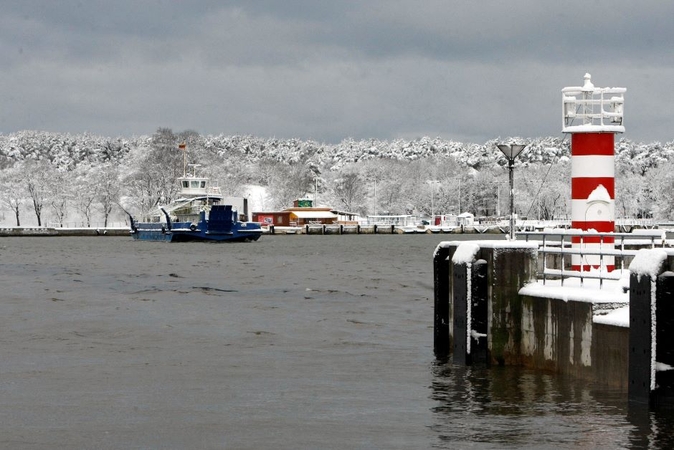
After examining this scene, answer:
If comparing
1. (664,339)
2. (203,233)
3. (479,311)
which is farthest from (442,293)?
(203,233)

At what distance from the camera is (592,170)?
1972cm

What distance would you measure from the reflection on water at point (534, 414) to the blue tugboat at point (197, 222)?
94750mm

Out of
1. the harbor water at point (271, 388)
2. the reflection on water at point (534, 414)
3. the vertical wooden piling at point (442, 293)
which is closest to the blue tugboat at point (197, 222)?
the harbor water at point (271, 388)

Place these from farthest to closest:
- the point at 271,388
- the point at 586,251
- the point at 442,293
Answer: the point at 442,293
the point at 271,388
the point at 586,251

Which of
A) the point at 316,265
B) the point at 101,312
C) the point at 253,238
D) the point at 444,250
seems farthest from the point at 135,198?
the point at 444,250

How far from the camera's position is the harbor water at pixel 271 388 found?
15.1 meters

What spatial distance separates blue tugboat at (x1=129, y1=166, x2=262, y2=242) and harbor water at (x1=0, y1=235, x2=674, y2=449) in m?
76.9

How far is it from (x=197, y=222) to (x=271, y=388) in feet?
328

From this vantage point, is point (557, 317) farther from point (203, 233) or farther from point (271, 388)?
point (203, 233)

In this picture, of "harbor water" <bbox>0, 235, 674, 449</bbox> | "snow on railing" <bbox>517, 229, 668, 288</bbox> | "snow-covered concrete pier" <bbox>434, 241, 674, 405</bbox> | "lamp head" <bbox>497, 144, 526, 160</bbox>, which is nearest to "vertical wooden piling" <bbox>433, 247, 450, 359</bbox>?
"snow-covered concrete pier" <bbox>434, 241, 674, 405</bbox>

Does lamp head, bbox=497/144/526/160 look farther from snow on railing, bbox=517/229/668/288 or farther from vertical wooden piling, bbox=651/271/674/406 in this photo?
vertical wooden piling, bbox=651/271/674/406

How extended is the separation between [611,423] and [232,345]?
11706 millimetres

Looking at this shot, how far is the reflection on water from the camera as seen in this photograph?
14.6 m

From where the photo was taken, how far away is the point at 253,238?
11806 cm
